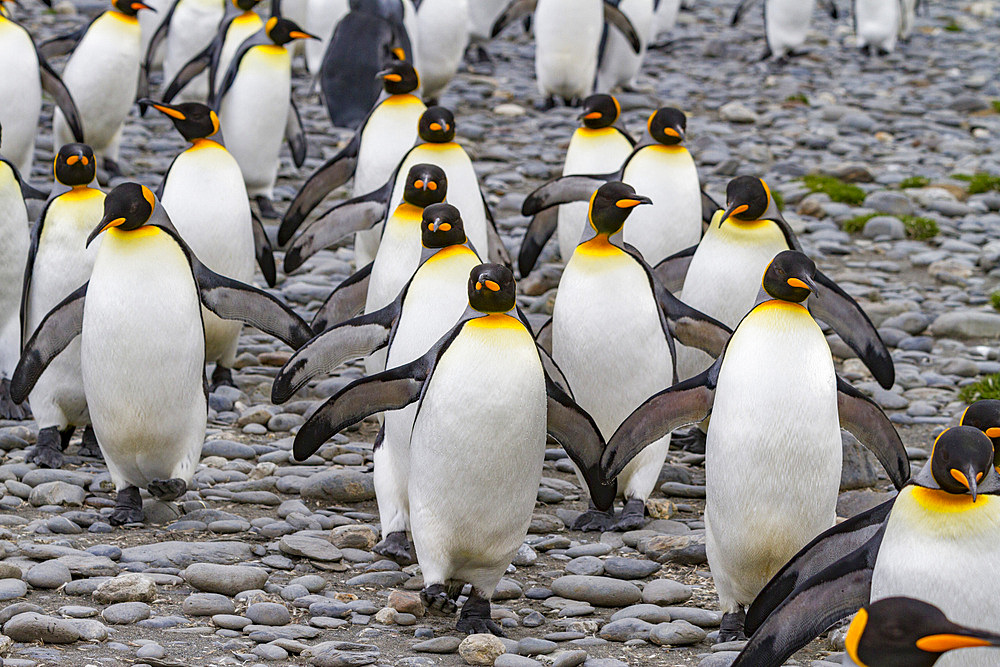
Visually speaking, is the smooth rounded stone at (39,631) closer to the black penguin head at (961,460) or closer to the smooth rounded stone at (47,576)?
the smooth rounded stone at (47,576)

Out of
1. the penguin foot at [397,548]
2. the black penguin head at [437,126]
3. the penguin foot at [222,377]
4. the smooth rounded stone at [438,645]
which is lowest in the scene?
the penguin foot at [222,377]

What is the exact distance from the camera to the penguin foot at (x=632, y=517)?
421 cm

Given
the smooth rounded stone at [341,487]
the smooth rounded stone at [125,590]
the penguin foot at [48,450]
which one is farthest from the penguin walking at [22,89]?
the smooth rounded stone at [125,590]

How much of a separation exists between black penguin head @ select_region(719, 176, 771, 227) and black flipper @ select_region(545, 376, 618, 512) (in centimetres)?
117

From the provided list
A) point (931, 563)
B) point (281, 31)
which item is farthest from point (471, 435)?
Result: point (281, 31)

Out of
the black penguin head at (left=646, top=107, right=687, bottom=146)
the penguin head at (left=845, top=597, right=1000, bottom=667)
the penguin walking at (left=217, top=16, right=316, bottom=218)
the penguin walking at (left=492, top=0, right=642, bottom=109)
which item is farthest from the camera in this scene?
the penguin walking at (left=492, top=0, right=642, bottom=109)

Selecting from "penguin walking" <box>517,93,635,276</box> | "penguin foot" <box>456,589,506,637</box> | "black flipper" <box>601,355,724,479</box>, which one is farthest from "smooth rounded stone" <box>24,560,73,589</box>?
"penguin walking" <box>517,93,635,276</box>

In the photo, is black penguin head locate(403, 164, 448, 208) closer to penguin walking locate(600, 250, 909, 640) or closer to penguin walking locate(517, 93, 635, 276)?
penguin walking locate(600, 250, 909, 640)

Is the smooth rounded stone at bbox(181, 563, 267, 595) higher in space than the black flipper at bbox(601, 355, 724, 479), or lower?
lower

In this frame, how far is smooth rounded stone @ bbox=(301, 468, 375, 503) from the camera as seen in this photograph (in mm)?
4359

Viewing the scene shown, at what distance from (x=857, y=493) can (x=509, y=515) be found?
1.41 m

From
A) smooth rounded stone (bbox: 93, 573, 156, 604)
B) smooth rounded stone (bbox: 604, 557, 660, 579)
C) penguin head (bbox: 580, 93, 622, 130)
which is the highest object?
penguin head (bbox: 580, 93, 622, 130)

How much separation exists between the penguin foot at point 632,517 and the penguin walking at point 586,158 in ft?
6.72

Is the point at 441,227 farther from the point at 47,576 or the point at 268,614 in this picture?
the point at 47,576
